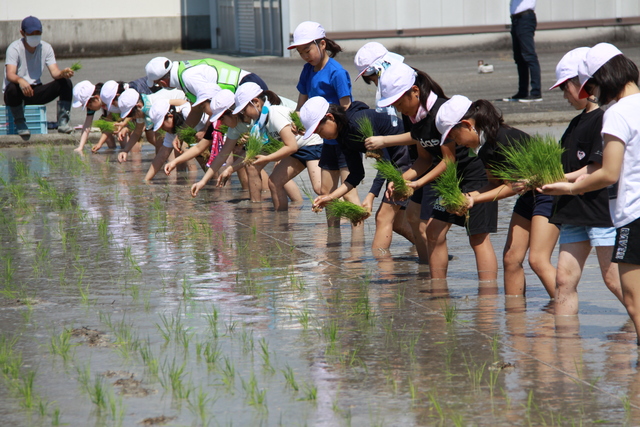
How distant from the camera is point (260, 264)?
6883 mm

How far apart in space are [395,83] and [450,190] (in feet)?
3.01

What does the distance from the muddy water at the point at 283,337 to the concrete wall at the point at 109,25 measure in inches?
683

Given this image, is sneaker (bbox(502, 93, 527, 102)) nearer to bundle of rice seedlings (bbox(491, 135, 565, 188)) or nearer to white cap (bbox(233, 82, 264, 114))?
white cap (bbox(233, 82, 264, 114))

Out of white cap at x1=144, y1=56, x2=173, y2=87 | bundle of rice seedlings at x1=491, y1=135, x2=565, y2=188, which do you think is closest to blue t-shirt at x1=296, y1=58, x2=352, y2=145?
white cap at x1=144, y1=56, x2=173, y2=87

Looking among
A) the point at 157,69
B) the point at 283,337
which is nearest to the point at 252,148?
the point at 157,69

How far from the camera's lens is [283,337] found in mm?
5016

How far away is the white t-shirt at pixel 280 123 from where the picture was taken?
28.9 ft

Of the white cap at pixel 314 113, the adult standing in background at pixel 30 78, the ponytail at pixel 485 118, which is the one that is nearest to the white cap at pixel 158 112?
the adult standing in background at pixel 30 78

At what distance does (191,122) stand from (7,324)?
5.57 metres

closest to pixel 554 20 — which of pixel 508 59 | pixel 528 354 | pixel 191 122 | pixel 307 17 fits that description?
pixel 508 59

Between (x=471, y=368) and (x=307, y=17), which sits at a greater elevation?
(x=307, y=17)

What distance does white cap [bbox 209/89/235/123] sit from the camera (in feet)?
29.8

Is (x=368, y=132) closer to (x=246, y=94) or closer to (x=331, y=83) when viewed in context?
(x=331, y=83)

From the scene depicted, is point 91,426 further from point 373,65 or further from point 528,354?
point 373,65
